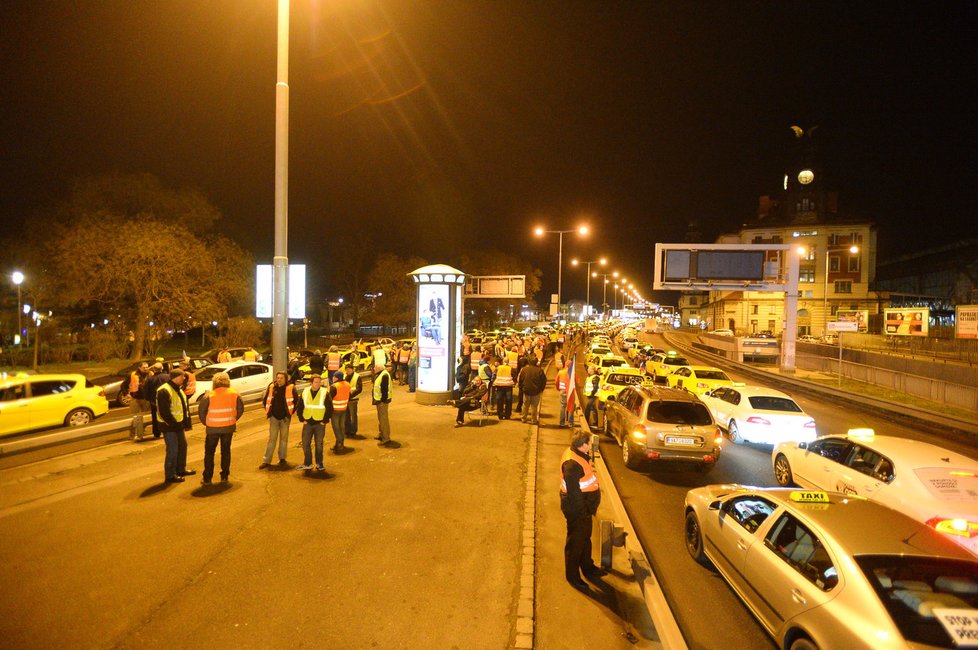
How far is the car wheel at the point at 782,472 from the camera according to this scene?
8898mm

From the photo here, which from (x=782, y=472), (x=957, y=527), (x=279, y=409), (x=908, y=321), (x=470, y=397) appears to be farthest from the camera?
(x=908, y=321)

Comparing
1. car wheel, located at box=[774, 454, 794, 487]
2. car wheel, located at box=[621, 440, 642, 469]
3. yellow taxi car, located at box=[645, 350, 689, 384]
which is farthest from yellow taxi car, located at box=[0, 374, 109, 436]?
yellow taxi car, located at box=[645, 350, 689, 384]

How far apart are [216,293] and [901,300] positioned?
9415 cm

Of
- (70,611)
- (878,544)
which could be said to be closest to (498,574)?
(878,544)

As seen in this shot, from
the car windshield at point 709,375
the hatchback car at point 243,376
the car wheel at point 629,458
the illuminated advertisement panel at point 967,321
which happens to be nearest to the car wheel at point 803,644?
the car wheel at point 629,458

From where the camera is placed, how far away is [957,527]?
5715mm

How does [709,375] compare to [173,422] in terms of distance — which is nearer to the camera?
[173,422]

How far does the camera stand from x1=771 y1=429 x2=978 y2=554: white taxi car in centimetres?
580

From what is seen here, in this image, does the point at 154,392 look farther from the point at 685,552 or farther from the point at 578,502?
the point at 685,552

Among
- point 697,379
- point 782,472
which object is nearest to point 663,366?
point 697,379

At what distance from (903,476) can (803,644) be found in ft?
12.2

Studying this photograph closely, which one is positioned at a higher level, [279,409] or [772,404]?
[279,409]

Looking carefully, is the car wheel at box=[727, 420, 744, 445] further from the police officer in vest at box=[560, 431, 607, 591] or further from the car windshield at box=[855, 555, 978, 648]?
the car windshield at box=[855, 555, 978, 648]

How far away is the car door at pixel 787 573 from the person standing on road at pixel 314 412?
6.39 m
